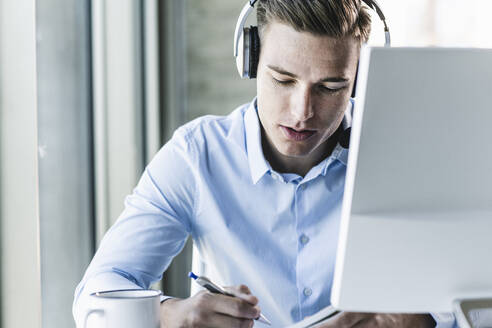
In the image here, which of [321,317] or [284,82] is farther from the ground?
[284,82]

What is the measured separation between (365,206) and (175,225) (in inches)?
26.4

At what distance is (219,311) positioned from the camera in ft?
2.74

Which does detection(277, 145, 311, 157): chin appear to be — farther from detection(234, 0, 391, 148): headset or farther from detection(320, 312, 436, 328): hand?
detection(320, 312, 436, 328): hand

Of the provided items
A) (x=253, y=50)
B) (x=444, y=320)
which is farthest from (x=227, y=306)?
(x=253, y=50)

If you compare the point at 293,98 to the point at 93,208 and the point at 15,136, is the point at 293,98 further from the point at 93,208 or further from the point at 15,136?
the point at 93,208

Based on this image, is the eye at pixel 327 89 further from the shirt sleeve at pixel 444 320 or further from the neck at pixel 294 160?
the shirt sleeve at pixel 444 320

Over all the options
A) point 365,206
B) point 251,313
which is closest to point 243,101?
point 251,313

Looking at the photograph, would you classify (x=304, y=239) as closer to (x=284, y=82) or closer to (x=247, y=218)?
(x=247, y=218)

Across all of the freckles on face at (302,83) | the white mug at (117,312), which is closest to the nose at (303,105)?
the freckles on face at (302,83)

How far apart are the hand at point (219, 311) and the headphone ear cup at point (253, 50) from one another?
53 cm

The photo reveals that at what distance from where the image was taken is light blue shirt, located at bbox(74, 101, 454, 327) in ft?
3.96

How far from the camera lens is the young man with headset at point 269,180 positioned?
1083 mm

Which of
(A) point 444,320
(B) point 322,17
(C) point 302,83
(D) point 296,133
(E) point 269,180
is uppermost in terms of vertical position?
(B) point 322,17

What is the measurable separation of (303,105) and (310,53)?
11cm
